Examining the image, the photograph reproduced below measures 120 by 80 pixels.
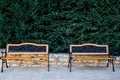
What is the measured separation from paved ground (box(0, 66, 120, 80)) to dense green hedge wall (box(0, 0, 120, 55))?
97 centimetres

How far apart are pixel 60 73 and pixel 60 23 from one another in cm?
195

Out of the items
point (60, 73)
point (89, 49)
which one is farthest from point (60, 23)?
point (60, 73)

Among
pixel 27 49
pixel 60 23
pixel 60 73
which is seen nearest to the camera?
pixel 60 73

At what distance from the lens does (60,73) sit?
630 cm

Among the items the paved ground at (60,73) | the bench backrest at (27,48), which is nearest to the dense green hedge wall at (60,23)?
the bench backrest at (27,48)

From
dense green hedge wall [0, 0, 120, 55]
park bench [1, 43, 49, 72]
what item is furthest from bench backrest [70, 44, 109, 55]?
park bench [1, 43, 49, 72]

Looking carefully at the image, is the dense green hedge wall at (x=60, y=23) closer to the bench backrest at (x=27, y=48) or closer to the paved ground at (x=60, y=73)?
the bench backrest at (x=27, y=48)

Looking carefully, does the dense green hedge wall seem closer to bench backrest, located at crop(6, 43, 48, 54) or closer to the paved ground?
bench backrest, located at crop(6, 43, 48, 54)

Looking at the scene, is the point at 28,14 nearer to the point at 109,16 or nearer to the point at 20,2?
the point at 20,2

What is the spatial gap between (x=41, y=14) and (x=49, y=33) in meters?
0.70

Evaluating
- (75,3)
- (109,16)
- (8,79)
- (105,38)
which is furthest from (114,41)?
(8,79)

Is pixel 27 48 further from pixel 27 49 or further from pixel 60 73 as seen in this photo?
pixel 60 73

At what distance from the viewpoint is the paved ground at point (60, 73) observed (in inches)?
227

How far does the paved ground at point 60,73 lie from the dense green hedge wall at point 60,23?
967 millimetres
